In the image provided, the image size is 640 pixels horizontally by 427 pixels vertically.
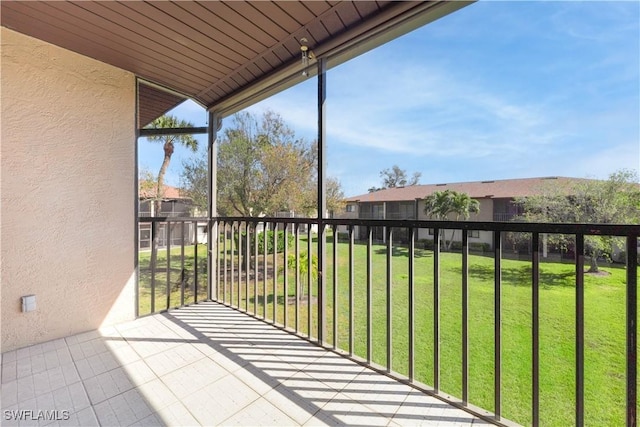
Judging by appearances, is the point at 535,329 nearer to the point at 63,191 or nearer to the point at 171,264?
the point at 171,264

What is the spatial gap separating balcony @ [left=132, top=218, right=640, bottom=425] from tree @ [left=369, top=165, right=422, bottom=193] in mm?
260

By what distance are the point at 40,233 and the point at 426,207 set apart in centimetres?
299

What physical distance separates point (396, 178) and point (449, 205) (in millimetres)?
384

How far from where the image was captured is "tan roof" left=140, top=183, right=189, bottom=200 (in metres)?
2.86

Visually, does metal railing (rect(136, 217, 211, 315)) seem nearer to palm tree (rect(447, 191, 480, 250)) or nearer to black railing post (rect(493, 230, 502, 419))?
palm tree (rect(447, 191, 480, 250))

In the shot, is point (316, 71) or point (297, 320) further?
point (297, 320)

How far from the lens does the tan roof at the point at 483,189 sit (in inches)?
52.1

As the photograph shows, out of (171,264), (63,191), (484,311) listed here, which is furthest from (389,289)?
(63,191)

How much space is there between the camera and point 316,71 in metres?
2.31

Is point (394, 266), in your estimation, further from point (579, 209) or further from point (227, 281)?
point (227, 281)

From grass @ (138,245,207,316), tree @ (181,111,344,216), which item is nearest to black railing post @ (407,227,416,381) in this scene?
tree @ (181,111,344,216)

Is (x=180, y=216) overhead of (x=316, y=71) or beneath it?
beneath

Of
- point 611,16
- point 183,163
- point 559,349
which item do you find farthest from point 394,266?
point 183,163

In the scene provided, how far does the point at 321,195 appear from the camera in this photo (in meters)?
2.23
